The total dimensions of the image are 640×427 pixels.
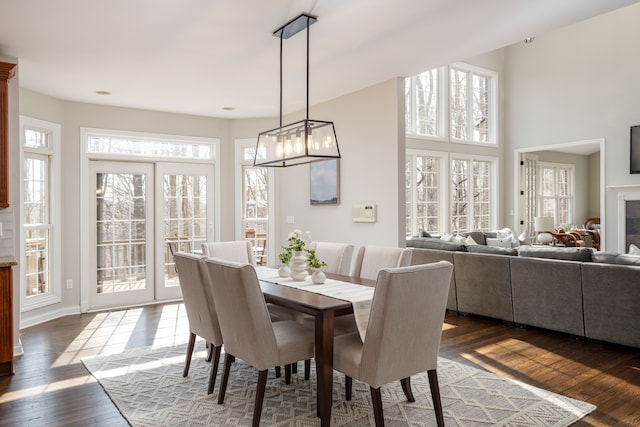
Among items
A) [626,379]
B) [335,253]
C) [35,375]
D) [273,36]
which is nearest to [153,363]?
[35,375]

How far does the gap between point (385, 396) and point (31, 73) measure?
4.37m

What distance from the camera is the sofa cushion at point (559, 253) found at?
4.15 m

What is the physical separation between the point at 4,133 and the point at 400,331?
3.58 meters

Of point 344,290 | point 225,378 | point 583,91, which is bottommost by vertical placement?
point 225,378

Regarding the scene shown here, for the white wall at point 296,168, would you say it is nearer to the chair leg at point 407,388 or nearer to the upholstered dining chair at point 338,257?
the upholstered dining chair at point 338,257

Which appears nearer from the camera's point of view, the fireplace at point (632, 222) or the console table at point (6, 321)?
the console table at point (6, 321)

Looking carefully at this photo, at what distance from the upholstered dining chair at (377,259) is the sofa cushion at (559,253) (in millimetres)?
1799

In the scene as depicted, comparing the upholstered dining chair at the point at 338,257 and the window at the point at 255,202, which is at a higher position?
the window at the point at 255,202

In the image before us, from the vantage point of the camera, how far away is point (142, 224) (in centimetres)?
599

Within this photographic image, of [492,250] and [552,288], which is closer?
[552,288]

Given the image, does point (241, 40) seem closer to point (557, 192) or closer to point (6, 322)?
point (6, 322)

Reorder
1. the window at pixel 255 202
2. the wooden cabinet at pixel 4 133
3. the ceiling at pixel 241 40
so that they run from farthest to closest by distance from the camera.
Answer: the window at pixel 255 202, the wooden cabinet at pixel 4 133, the ceiling at pixel 241 40

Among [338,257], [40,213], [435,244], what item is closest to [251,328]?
[338,257]

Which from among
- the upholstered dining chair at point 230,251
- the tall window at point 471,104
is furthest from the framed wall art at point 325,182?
the tall window at point 471,104
